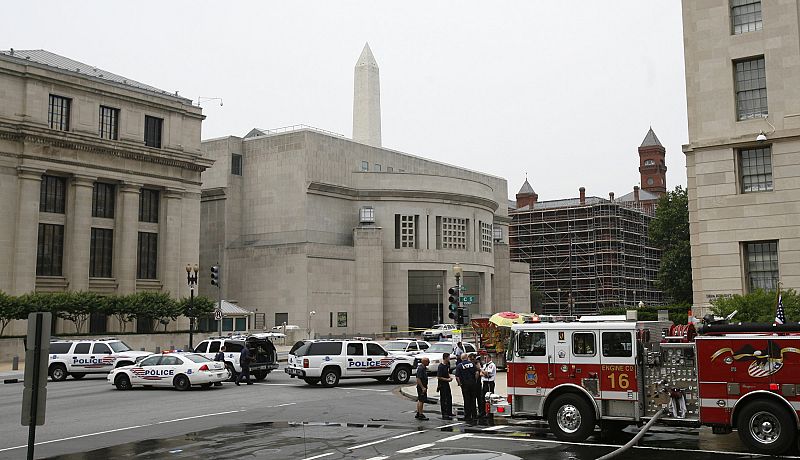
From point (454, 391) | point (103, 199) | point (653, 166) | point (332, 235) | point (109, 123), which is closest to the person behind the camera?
point (454, 391)

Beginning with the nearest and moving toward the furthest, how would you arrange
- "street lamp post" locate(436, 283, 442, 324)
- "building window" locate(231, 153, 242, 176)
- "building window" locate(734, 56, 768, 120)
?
"building window" locate(734, 56, 768, 120) < "building window" locate(231, 153, 242, 176) < "street lamp post" locate(436, 283, 442, 324)

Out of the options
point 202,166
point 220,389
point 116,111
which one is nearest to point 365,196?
point 202,166

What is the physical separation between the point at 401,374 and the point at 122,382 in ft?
35.4

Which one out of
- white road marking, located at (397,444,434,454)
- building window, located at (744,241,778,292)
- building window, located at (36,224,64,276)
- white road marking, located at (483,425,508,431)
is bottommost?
white road marking, located at (483,425,508,431)

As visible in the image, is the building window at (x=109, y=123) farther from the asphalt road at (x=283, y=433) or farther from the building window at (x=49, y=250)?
the asphalt road at (x=283, y=433)

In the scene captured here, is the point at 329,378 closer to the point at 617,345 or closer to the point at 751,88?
the point at 617,345

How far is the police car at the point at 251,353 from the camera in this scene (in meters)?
31.8

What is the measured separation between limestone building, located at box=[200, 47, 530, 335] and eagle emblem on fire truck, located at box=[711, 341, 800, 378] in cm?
5527

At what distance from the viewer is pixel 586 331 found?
16500mm

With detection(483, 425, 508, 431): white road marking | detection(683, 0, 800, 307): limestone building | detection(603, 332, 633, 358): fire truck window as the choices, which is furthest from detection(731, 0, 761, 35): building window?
detection(483, 425, 508, 431): white road marking

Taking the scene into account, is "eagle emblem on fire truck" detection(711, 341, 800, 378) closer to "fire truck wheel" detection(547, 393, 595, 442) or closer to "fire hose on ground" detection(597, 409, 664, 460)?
"fire hose on ground" detection(597, 409, 664, 460)

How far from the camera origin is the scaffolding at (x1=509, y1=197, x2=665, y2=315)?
328 ft

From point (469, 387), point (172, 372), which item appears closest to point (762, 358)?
point (469, 387)

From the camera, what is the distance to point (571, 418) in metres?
16.4
